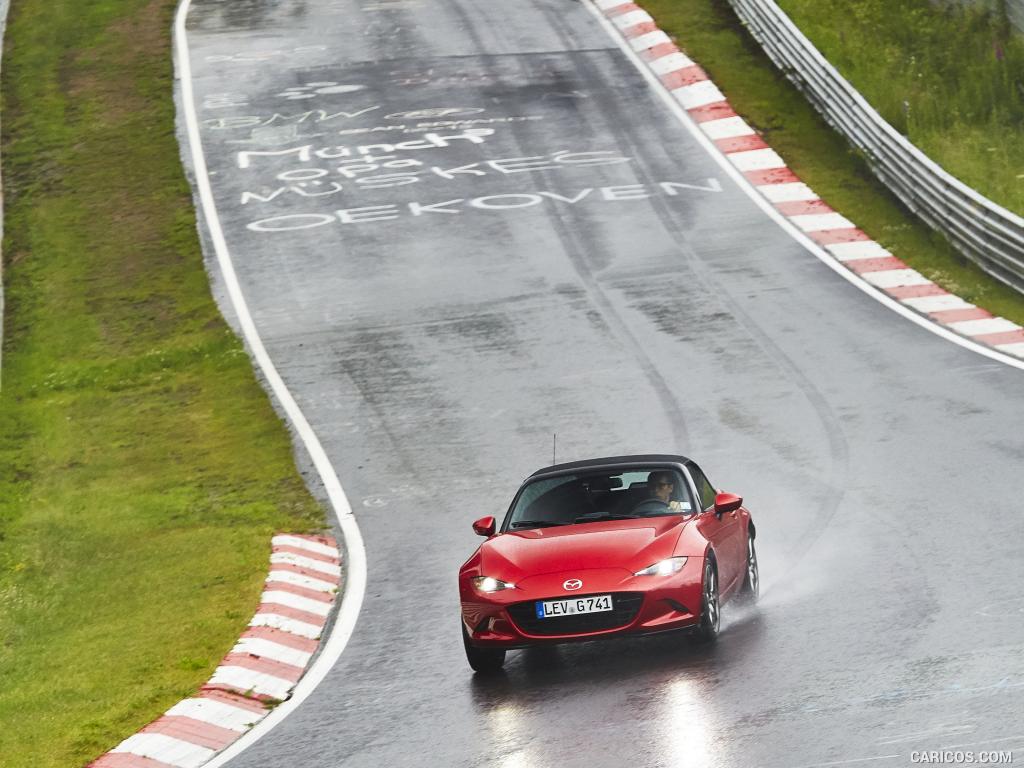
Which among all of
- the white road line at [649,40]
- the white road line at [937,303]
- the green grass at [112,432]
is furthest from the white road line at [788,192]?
the green grass at [112,432]

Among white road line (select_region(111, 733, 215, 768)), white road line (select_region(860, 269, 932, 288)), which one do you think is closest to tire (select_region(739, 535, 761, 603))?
white road line (select_region(111, 733, 215, 768))

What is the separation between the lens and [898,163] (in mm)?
25688

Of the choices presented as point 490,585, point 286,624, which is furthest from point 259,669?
point 490,585

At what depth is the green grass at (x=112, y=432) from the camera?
12.9 m

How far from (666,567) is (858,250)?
13765mm

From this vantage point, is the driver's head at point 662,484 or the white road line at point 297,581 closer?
the driver's head at point 662,484

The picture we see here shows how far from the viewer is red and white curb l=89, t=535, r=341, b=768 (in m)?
10.6

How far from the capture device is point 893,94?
28297 millimetres

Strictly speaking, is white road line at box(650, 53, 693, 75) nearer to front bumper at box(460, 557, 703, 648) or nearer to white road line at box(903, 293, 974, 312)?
white road line at box(903, 293, 974, 312)

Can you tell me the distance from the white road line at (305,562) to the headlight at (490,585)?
146 inches

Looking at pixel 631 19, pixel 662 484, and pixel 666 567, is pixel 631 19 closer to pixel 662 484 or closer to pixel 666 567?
pixel 662 484

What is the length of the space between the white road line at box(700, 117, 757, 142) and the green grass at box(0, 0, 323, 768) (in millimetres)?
8715

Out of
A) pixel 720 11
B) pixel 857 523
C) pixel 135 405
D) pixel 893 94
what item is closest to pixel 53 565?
pixel 135 405

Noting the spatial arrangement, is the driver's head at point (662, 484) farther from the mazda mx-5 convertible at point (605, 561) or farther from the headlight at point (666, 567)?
the headlight at point (666, 567)
